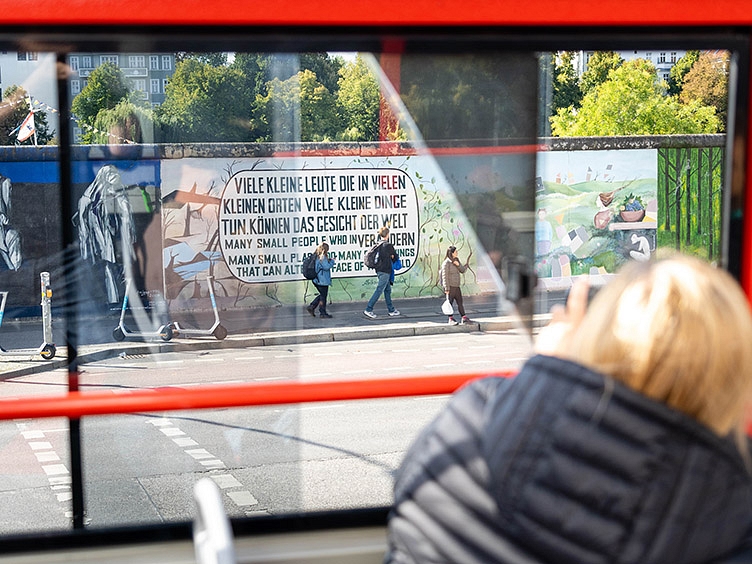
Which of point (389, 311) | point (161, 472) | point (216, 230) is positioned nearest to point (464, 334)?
point (389, 311)

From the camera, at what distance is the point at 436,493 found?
4.49 ft

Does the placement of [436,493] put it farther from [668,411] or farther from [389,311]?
[389,311]

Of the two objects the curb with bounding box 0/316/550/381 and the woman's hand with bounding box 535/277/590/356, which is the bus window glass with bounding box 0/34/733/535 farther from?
the woman's hand with bounding box 535/277/590/356

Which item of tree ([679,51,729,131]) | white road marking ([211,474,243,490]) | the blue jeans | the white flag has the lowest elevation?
white road marking ([211,474,243,490])

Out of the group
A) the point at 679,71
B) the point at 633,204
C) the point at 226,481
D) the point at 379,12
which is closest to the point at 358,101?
the point at 379,12

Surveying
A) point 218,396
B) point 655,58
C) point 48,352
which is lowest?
point 218,396

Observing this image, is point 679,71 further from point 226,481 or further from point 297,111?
point 226,481

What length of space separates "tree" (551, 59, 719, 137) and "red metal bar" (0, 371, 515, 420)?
73 centimetres

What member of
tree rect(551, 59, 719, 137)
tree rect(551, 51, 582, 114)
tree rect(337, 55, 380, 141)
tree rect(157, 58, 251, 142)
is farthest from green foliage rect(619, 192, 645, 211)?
tree rect(157, 58, 251, 142)

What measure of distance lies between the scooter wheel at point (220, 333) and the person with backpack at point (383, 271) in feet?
1.19

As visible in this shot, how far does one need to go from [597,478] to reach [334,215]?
122 cm

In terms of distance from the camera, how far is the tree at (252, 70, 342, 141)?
7.32 feet

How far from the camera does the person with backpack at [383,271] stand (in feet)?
7.50

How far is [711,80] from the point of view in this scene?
2.45 meters
